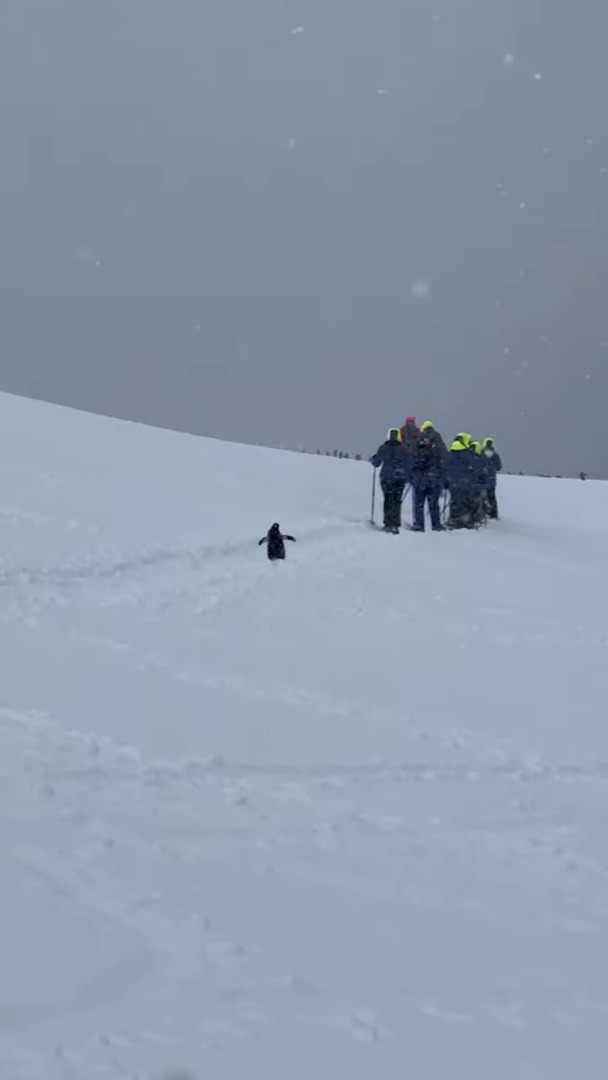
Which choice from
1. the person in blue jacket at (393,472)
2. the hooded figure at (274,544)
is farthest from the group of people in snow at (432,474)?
the hooded figure at (274,544)

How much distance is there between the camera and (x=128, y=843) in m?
4.41

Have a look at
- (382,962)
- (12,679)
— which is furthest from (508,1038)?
(12,679)

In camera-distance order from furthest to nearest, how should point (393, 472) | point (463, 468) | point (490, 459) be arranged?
point (490, 459), point (463, 468), point (393, 472)

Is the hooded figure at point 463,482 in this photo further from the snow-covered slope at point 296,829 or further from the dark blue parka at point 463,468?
the snow-covered slope at point 296,829

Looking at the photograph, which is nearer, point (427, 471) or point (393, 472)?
point (393, 472)

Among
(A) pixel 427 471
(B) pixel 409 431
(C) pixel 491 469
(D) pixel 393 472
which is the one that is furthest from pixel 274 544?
(C) pixel 491 469

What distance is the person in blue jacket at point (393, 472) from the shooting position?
51.8 ft

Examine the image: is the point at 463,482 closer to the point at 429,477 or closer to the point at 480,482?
the point at 480,482

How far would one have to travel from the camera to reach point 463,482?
17.9m

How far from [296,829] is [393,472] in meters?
11.3

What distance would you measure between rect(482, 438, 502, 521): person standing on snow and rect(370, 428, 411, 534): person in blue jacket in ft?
11.6

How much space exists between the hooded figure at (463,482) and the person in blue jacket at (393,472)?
1958mm

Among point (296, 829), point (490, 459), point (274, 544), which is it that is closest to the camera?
point (296, 829)

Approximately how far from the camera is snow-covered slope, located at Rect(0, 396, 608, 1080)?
3.17m
